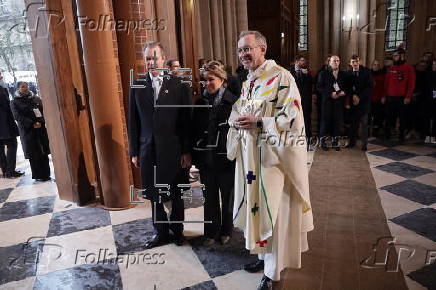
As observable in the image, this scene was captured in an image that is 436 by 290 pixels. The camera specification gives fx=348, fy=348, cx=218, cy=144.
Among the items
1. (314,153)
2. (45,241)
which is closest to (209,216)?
(45,241)

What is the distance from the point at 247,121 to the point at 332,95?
4.28 metres

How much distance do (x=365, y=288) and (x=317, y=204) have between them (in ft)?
5.12

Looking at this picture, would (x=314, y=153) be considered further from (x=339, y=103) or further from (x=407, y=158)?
(x=407, y=158)

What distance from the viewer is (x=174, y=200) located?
122 inches

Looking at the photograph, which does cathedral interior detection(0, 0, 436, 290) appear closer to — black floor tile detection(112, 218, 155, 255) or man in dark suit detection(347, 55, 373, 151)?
black floor tile detection(112, 218, 155, 255)

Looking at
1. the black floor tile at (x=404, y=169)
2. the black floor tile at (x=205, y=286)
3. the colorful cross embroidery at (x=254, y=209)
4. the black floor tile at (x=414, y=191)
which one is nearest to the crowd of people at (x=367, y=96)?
the black floor tile at (x=404, y=169)

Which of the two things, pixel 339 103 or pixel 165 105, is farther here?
pixel 339 103

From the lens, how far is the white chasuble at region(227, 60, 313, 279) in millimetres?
2141

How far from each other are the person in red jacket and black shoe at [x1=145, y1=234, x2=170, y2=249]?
17.1ft

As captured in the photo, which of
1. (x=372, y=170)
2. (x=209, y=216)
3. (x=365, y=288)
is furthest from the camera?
(x=372, y=170)

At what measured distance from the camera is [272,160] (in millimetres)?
2184

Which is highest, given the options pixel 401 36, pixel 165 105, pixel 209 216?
pixel 401 36

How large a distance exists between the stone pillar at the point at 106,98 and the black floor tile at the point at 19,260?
95cm

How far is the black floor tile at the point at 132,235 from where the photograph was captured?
10.4ft
